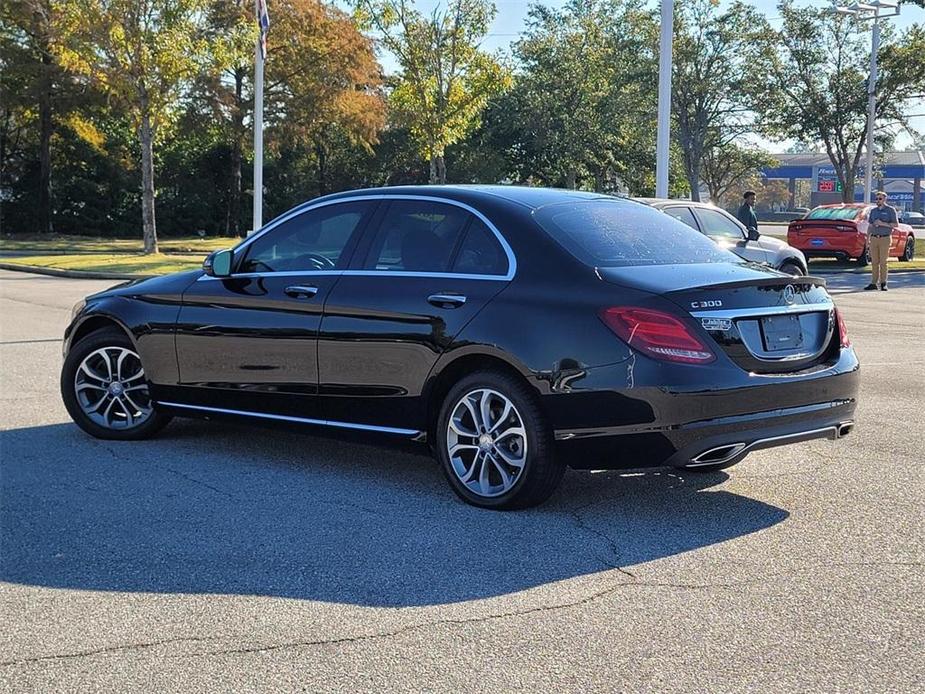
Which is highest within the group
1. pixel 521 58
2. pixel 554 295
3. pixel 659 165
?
pixel 521 58

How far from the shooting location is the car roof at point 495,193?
6211 millimetres

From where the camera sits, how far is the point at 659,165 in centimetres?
2055

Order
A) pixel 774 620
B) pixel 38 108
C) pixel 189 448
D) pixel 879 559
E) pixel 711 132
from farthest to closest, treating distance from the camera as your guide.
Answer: pixel 711 132
pixel 38 108
pixel 189 448
pixel 879 559
pixel 774 620

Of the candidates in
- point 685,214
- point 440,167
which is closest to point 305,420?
point 685,214

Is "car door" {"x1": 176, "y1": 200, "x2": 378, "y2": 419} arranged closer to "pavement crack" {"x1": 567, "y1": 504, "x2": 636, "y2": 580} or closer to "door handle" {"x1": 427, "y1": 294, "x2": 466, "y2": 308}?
"door handle" {"x1": 427, "y1": 294, "x2": 466, "y2": 308}

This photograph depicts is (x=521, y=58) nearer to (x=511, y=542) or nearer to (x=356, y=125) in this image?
(x=356, y=125)

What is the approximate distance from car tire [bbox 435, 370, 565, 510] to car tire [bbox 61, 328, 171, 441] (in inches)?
92.6

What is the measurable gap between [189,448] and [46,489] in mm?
1228

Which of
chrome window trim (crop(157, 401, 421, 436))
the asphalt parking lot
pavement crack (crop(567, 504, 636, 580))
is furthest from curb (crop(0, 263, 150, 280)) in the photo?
pavement crack (crop(567, 504, 636, 580))

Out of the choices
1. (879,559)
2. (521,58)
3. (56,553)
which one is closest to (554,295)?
(879,559)

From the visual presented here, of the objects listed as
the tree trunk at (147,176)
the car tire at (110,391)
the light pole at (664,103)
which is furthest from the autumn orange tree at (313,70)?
the car tire at (110,391)

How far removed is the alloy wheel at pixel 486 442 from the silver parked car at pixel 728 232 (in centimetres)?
956

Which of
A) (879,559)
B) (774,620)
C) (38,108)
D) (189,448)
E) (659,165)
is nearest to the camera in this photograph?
(774,620)

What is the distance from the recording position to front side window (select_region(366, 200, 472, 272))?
6.13 m
